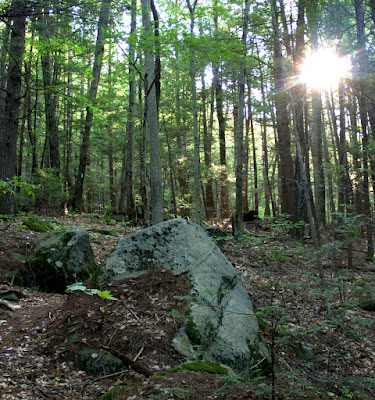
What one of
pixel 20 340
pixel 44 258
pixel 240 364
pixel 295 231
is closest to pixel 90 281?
pixel 20 340

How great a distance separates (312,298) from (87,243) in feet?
18.1

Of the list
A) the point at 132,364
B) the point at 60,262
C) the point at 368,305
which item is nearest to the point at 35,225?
the point at 60,262

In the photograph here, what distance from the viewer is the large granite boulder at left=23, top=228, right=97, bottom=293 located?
655 cm

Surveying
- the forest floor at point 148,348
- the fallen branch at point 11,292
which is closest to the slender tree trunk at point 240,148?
the forest floor at point 148,348

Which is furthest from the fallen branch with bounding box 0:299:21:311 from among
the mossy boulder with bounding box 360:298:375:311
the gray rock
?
the mossy boulder with bounding box 360:298:375:311

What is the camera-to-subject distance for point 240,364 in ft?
13.5

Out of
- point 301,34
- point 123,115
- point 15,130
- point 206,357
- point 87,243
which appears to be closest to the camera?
point 206,357

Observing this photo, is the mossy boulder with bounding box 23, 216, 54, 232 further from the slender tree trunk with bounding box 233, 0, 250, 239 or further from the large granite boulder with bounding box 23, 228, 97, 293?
the slender tree trunk with bounding box 233, 0, 250, 239

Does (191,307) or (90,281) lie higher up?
(90,281)

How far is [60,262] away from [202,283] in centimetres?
344

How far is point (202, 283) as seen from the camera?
505 centimetres

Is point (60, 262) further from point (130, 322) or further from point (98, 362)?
point (98, 362)

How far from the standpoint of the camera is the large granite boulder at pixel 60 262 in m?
6.55

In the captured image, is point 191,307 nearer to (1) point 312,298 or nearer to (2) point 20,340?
(2) point 20,340
